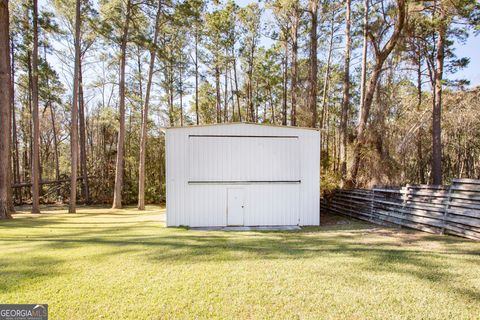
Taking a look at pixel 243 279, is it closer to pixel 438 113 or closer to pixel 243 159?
pixel 243 159

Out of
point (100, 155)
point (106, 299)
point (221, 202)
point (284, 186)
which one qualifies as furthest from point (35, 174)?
point (106, 299)

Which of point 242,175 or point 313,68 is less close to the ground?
point 313,68

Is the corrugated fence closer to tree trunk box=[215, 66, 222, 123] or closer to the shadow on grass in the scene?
the shadow on grass

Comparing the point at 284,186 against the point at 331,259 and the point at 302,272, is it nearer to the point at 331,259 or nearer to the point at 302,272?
the point at 331,259

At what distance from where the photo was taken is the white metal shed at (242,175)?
891 centimetres

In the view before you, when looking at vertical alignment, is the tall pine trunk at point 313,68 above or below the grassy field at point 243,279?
above

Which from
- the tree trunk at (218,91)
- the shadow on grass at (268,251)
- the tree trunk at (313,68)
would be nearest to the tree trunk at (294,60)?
the tree trunk at (313,68)

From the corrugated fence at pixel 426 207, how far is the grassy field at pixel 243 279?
2.46 ft

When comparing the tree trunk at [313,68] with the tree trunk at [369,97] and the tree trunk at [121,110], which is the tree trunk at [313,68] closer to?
the tree trunk at [369,97]

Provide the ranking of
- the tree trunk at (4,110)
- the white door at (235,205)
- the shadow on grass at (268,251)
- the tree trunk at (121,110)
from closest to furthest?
the shadow on grass at (268,251) < the white door at (235,205) < the tree trunk at (4,110) < the tree trunk at (121,110)

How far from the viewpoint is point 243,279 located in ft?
12.1

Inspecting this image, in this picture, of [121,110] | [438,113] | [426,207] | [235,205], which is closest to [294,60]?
[438,113]

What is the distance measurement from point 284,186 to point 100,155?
1613cm

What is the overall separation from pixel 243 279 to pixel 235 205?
544cm
